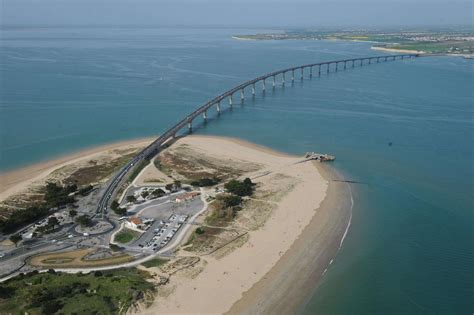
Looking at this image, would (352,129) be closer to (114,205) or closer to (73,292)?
(114,205)

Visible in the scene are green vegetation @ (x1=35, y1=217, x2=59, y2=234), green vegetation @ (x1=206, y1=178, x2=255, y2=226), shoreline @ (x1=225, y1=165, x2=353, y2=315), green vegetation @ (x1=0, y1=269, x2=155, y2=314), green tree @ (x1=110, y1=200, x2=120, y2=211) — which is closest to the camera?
green vegetation @ (x1=0, y1=269, x2=155, y2=314)

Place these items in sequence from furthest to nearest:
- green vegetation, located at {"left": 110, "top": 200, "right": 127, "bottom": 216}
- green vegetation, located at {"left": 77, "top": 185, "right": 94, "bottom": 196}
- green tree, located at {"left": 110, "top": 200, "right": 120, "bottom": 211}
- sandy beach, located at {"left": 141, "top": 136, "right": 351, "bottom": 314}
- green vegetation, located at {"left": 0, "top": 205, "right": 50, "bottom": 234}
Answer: green vegetation, located at {"left": 77, "top": 185, "right": 94, "bottom": 196}
green tree, located at {"left": 110, "top": 200, "right": 120, "bottom": 211}
green vegetation, located at {"left": 110, "top": 200, "right": 127, "bottom": 216}
green vegetation, located at {"left": 0, "top": 205, "right": 50, "bottom": 234}
sandy beach, located at {"left": 141, "top": 136, "right": 351, "bottom": 314}

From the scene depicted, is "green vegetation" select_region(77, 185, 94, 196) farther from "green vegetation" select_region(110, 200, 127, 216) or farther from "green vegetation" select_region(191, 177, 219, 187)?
"green vegetation" select_region(191, 177, 219, 187)

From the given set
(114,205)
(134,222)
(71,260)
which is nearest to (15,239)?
(71,260)

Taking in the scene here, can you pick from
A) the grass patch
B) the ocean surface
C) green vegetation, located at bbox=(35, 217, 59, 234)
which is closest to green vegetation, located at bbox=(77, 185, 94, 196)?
green vegetation, located at bbox=(35, 217, 59, 234)

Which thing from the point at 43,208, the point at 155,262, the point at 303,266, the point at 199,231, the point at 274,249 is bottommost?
the point at 303,266

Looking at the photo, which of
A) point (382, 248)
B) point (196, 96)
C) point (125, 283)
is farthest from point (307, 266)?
point (196, 96)
